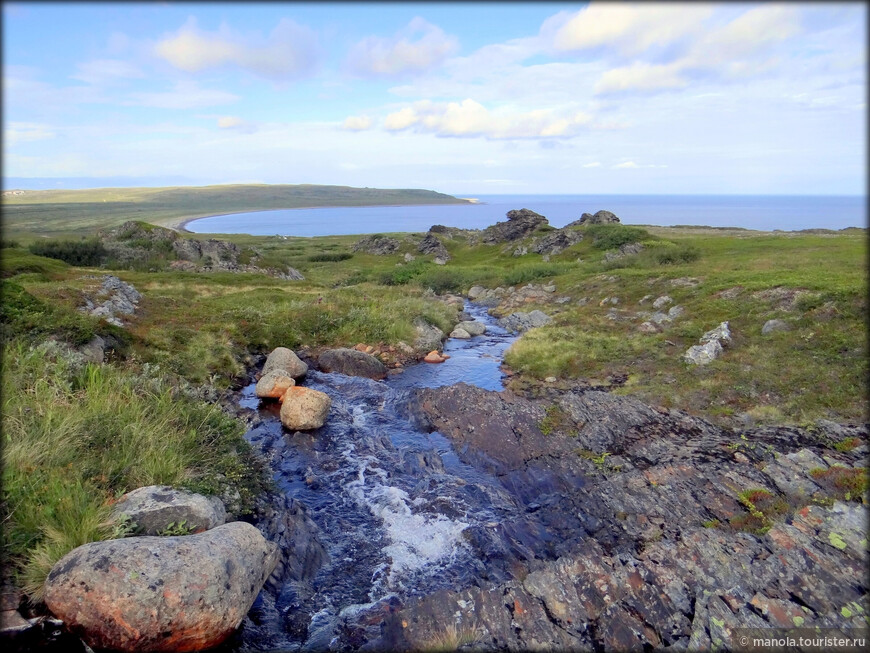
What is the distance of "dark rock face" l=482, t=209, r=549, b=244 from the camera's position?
91.7 metres

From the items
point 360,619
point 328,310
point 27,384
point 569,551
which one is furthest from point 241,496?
point 328,310

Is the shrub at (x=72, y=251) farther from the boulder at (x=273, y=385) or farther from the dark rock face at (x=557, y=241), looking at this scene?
the dark rock face at (x=557, y=241)

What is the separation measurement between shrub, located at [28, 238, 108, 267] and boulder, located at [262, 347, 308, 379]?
60706 millimetres

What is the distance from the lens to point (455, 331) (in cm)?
3684

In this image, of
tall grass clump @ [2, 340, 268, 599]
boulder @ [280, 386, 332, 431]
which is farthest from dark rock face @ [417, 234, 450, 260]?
tall grass clump @ [2, 340, 268, 599]

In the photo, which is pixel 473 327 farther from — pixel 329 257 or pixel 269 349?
pixel 329 257

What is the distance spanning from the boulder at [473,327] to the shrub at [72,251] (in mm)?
61664

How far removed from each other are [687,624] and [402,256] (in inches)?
3429

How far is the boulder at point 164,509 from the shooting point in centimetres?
895

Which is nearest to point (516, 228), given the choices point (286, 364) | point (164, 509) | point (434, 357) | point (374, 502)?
point (434, 357)

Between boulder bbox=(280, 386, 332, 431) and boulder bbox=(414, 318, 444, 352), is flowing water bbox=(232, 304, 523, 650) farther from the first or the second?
boulder bbox=(414, 318, 444, 352)

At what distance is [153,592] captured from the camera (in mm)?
7543

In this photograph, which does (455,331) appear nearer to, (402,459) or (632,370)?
(632,370)

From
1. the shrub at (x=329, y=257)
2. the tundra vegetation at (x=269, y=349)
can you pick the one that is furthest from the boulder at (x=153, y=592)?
the shrub at (x=329, y=257)
